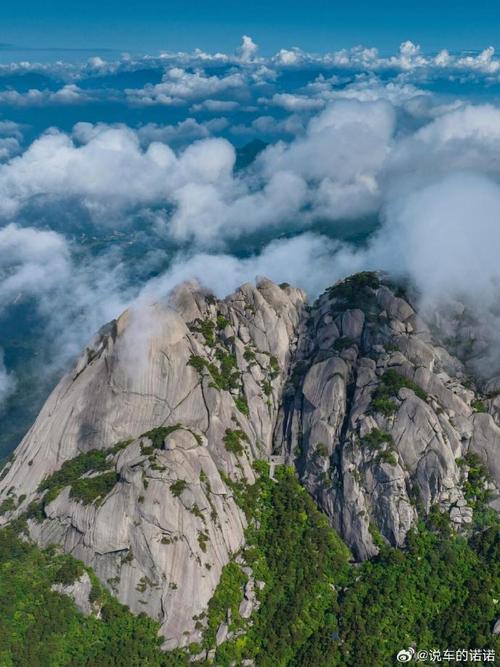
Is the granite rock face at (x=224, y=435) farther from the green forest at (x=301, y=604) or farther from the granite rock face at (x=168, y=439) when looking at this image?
the green forest at (x=301, y=604)

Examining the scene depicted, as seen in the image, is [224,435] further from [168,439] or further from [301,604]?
[301,604]

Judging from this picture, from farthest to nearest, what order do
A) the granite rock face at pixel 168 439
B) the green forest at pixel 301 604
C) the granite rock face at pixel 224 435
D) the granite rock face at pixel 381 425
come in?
the granite rock face at pixel 381 425, the granite rock face at pixel 224 435, the granite rock face at pixel 168 439, the green forest at pixel 301 604

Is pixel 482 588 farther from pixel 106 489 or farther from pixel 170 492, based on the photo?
pixel 106 489

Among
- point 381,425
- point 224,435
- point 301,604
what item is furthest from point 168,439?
point 381,425

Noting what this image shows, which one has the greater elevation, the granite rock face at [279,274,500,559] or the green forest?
the granite rock face at [279,274,500,559]

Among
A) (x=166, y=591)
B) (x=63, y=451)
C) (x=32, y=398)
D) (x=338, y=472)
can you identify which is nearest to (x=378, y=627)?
(x=338, y=472)

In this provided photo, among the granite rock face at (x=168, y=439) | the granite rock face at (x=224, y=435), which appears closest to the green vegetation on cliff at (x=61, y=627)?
the granite rock face at (x=168, y=439)

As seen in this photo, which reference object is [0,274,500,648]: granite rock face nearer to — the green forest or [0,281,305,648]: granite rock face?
[0,281,305,648]: granite rock face

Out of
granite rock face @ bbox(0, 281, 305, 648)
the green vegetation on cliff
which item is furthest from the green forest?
A: granite rock face @ bbox(0, 281, 305, 648)
